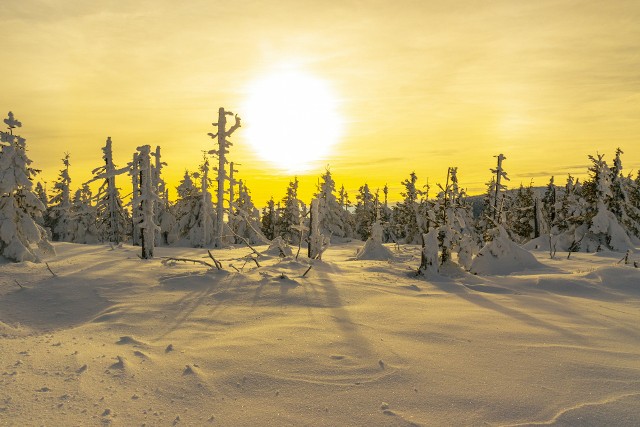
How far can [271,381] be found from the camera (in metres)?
4.48

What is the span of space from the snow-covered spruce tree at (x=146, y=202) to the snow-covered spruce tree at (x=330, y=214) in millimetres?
38316

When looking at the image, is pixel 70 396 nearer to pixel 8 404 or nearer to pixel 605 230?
pixel 8 404

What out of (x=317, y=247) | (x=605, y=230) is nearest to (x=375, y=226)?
(x=317, y=247)

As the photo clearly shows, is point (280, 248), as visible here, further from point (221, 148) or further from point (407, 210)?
point (407, 210)

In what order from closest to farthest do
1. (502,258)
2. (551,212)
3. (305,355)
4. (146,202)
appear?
(305,355)
(502,258)
(146,202)
(551,212)

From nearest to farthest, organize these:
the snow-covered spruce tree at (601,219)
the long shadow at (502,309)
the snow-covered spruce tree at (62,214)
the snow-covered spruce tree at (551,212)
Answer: the long shadow at (502,309) < the snow-covered spruce tree at (601,219) < the snow-covered spruce tree at (551,212) < the snow-covered spruce tree at (62,214)

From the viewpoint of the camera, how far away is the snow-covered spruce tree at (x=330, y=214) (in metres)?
55.8

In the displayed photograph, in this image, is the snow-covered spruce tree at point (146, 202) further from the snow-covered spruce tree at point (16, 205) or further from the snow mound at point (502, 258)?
the snow mound at point (502, 258)

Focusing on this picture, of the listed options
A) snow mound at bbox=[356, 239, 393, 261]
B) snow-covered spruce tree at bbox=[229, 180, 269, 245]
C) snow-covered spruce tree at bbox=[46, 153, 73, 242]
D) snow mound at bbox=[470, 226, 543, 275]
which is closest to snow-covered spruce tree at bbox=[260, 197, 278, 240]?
snow-covered spruce tree at bbox=[229, 180, 269, 245]

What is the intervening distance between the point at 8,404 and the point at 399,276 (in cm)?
1056

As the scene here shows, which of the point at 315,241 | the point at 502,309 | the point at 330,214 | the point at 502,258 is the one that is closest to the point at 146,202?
the point at 315,241

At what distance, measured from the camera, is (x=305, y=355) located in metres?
5.21

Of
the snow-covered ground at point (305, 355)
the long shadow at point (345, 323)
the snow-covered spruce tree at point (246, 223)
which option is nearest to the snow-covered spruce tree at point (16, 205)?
the snow-covered ground at point (305, 355)

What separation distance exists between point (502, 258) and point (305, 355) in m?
12.5
